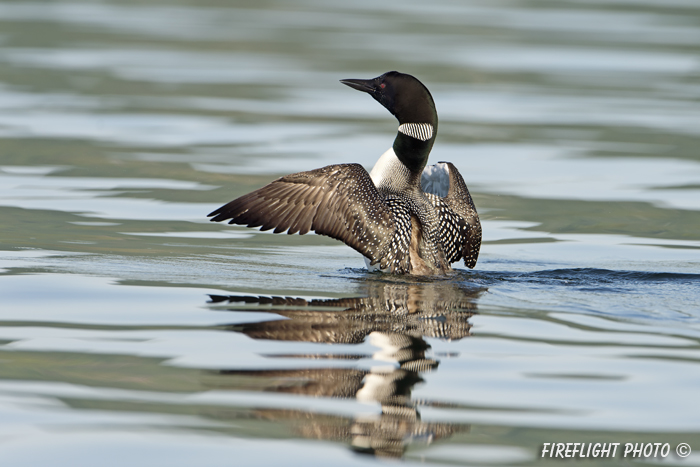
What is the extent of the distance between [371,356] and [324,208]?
5.69 feet

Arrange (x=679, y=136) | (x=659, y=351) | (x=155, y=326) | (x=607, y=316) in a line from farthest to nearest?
(x=679, y=136), (x=607, y=316), (x=155, y=326), (x=659, y=351)

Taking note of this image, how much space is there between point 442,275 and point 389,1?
21.9 meters

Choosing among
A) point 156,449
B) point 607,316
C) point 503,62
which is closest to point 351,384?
point 156,449

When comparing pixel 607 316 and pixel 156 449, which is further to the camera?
pixel 607 316

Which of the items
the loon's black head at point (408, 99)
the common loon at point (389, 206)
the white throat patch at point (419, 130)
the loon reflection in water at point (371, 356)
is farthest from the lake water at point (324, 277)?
the loon's black head at point (408, 99)

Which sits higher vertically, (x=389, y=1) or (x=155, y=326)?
(x=389, y=1)

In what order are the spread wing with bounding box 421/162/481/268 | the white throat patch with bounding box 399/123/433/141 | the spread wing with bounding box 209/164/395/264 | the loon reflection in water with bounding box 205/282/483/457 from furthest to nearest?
the spread wing with bounding box 421/162/481/268 < the white throat patch with bounding box 399/123/433/141 < the spread wing with bounding box 209/164/395/264 < the loon reflection in water with bounding box 205/282/483/457

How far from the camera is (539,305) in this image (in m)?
5.65

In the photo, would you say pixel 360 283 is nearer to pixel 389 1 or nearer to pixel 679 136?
pixel 679 136

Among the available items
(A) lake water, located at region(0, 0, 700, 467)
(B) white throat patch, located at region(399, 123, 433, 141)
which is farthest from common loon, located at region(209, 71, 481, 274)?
(A) lake water, located at region(0, 0, 700, 467)

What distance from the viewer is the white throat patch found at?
21.5ft

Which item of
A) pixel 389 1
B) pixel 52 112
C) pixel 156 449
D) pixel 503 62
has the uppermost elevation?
pixel 389 1

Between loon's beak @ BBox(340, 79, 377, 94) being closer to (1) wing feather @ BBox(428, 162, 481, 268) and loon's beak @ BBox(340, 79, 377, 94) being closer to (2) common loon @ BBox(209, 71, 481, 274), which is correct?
(2) common loon @ BBox(209, 71, 481, 274)

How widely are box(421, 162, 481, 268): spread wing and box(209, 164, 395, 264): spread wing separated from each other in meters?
0.57
